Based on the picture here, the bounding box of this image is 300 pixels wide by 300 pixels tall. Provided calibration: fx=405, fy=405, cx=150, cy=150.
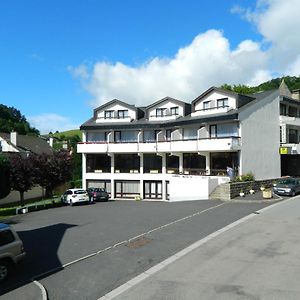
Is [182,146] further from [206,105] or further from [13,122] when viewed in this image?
[13,122]

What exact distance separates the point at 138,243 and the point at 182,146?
894 inches

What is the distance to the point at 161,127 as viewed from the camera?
4350 cm

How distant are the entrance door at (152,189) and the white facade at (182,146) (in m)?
0.11

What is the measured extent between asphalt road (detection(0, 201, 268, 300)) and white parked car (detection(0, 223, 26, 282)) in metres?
0.39

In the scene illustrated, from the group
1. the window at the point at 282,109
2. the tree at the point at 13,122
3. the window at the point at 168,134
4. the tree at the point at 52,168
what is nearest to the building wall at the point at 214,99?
the window at the point at 168,134

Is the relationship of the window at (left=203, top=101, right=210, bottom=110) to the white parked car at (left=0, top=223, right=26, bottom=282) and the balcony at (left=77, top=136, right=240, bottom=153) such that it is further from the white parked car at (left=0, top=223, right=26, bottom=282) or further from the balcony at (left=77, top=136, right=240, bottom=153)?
the white parked car at (left=0, top=223, right=26, bottom=282)

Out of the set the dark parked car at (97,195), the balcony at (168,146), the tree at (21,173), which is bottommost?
the dark parked car at (97,195)

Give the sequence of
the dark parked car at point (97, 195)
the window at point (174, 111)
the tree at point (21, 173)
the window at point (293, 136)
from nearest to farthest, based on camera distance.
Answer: the tree at point (21, 173)
the dark parked car at point (97, 195)
the window at point (293, 136)
the window at point (174, 111)

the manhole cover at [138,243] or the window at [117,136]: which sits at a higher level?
the window at [117,136]

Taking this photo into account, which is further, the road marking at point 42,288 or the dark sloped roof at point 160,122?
the dark sloped roof at point 160,122

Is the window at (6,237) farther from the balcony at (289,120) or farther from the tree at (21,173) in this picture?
the balcony at (289,120)

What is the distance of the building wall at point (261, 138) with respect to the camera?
35344mm

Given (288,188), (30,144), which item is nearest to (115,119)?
(30,144)

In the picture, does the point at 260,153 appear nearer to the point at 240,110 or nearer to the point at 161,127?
the point at 240,110
